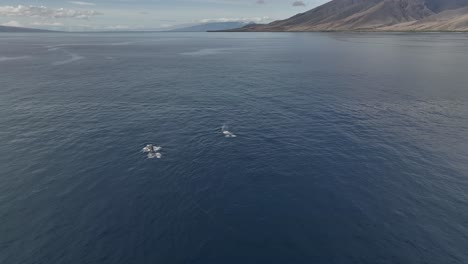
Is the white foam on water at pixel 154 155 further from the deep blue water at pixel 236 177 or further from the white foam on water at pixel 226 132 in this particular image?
the white foam on water at pixel 226 132

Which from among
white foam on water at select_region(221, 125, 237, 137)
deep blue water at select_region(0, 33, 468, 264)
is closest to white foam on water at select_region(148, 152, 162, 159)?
deep blue water at select_region(0, 33, 468, 264)

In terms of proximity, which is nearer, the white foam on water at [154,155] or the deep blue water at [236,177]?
the deep blue water at [236,177]

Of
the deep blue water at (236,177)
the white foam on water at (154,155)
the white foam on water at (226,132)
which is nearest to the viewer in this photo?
the deep blue water at (236,177)

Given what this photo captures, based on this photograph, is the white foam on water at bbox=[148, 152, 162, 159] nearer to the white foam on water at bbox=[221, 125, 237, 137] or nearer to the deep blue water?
the deep blue water

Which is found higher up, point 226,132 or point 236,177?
point 226,132

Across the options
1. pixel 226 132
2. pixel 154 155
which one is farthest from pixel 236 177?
pixel 226 132

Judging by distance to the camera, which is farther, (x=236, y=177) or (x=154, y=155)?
(x=154, y=155)

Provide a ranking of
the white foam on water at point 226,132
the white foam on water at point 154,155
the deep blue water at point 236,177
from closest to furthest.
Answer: the deep blue water at point 236,177, the white foam on water at point 154,155, the white foam on water at point 226,132

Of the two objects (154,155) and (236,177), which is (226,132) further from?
(236,177)

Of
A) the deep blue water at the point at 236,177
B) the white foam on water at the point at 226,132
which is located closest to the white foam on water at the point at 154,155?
the deep blue water at the point at 236,177
